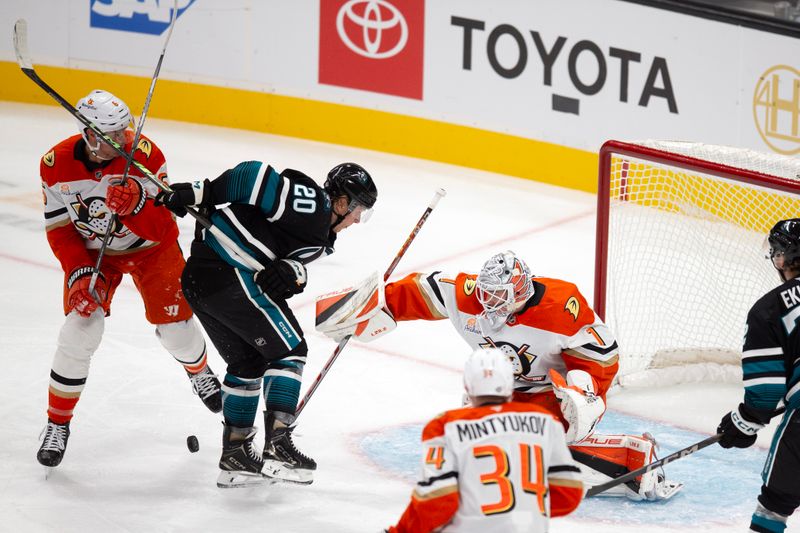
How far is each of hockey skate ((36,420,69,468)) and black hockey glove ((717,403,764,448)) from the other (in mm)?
2032

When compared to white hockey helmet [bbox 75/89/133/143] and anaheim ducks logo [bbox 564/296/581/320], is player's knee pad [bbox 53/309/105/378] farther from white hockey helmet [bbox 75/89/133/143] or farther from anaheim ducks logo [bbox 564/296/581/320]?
anaheim ducks logo [bbox 564/296/581/320]

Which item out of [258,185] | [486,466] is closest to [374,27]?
[258,185]

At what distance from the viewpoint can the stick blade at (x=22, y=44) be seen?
13.9 feet

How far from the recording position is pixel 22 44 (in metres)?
4.28

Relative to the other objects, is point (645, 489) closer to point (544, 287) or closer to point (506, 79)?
point (544, 287)

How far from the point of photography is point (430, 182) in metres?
7.61

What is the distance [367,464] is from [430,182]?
336cm

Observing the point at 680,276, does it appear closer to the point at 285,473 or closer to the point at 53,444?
the point at 285,473

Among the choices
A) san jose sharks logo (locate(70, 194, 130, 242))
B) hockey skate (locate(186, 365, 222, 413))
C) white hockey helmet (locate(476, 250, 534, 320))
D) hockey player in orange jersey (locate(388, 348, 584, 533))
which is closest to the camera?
hockey player in orange jersey (locate(388, 348, 584, 533))

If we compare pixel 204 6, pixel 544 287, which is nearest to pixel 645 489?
pixel 544 287

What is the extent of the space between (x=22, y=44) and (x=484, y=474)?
→ 2341 mm

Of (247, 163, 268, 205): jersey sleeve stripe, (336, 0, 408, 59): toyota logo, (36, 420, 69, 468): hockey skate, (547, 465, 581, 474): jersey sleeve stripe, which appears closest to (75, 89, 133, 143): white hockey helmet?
(247, 163, 268, 205): jersey sleeve stripe

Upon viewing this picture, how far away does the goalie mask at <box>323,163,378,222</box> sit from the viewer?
3.94m

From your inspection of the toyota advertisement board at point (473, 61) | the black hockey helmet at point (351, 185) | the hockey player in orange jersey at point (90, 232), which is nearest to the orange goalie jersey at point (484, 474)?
the black hockey helmet at point (351, 185)
